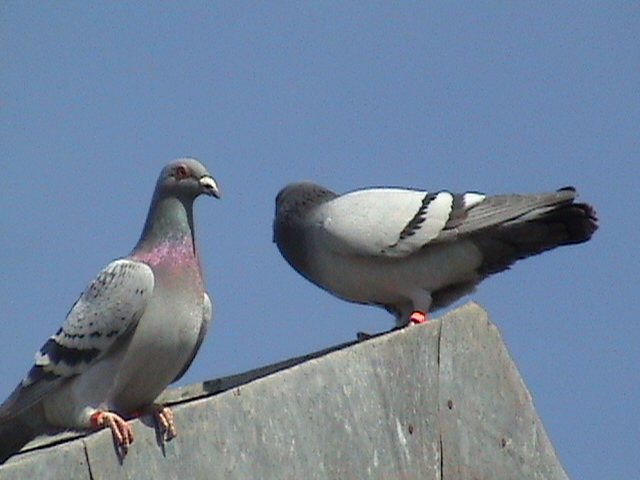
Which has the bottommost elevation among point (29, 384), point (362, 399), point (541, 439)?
point (541, 439)

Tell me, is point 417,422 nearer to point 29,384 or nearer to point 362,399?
point 362,399

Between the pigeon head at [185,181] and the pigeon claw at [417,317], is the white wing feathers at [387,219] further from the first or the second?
the pigeon head at [185,181]

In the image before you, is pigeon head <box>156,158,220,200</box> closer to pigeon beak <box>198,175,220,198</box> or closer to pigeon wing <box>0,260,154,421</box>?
pigeon beak <box>198,175,220,198</box>

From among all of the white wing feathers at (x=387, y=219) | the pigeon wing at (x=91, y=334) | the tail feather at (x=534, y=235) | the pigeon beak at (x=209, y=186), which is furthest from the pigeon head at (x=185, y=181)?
the tail feather at (x=534, y=235)

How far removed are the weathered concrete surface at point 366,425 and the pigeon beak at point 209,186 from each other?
4.94 ft

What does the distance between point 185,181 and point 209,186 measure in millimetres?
137

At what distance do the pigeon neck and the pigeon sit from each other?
0.14 meters

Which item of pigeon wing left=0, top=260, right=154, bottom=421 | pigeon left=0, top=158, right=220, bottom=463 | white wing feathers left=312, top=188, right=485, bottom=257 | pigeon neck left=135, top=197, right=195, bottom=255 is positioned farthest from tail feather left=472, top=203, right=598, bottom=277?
pigeon wing left=0, top=260, right=154, bottom=421

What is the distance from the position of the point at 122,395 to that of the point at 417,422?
1.58m

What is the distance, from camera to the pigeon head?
7719mm

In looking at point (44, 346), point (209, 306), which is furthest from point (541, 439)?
point (44, 346)

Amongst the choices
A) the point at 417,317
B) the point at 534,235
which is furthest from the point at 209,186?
the point at 534,235

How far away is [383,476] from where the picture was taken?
21.6 feet

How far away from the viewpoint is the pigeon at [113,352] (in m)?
7.18
